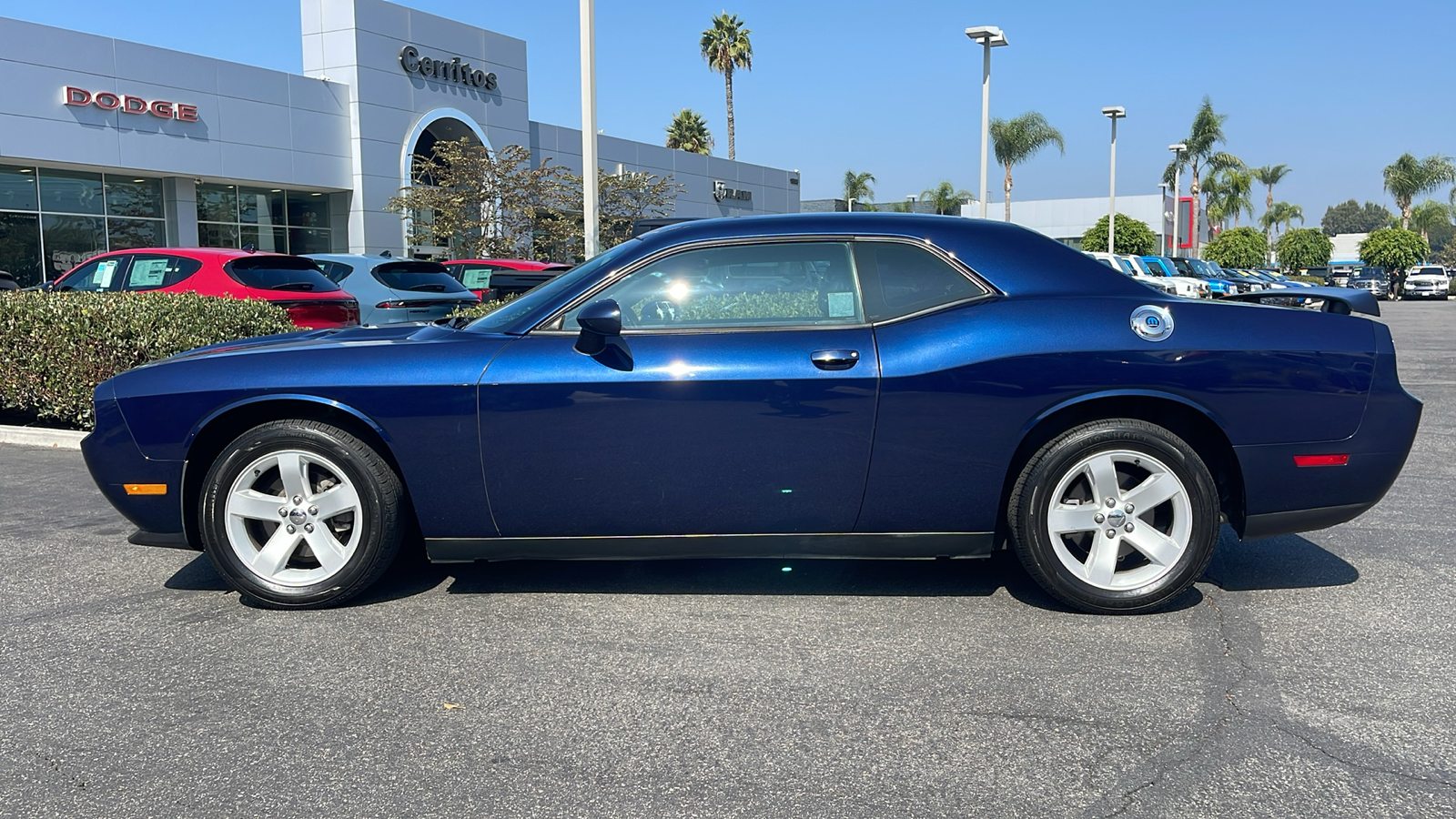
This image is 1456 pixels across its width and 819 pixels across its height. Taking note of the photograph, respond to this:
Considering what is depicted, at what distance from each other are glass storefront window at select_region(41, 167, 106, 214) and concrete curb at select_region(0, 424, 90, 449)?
16.5 meters

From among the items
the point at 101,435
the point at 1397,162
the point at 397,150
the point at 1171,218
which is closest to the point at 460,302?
the point at 101,435

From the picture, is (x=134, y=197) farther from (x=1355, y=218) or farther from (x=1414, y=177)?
(x=1355, y=218)

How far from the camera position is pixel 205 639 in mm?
4000

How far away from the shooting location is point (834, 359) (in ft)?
13.0

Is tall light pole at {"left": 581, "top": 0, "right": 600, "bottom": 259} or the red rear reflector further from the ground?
tall light pole at {"left": 581, "top": 0, "right": 600, "bottom": 259}

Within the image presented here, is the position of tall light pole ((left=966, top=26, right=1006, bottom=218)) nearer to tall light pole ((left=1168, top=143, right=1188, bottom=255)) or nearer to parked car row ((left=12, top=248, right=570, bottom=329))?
parked car row ((left=12, top=248, right=570, bottom=329))

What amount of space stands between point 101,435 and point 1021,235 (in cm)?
370

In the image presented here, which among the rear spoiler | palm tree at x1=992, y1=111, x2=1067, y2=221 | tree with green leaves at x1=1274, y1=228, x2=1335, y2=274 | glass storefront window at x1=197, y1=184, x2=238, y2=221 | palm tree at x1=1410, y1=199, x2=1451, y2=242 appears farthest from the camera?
palm tree at x1=1410, y1=199, x2=1451, y2=242

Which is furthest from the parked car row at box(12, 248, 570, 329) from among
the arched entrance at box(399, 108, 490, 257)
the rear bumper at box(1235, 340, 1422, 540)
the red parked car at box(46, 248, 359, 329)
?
the arched entrance at box(399, 108, 490, 257)

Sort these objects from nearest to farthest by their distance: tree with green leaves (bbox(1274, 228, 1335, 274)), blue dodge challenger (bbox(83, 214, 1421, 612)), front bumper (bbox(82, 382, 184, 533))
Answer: blue dodge challenger (bbox(83, 214, 1421, 612))
front bumper (bbox(82, 382, 184, 533))
tree with green leaves (bbox(1274, 228, 1335, 274))

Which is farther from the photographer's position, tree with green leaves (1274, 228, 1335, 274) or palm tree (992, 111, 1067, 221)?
tree with green leaves (1274, 228, 1335, 274)

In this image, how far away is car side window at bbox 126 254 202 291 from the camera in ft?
36.0

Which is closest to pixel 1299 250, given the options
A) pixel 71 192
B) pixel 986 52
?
pixel 986 52

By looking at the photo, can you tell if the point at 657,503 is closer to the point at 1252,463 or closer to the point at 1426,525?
the point at 1252,463
